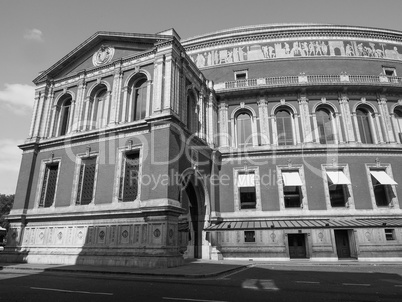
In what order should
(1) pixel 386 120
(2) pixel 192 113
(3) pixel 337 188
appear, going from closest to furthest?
(2) pixel 192 113 < (3) pixel 337 188 < (1) pixel 386 120

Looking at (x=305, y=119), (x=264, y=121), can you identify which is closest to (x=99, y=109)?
(x=264, y=121)

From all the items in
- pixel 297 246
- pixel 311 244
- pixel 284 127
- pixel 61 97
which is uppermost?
pixel 61 97

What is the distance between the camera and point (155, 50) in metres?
20.4

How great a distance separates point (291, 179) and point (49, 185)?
2010 cm

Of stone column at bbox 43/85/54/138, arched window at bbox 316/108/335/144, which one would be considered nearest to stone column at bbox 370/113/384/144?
arched window at bbox 316/108/335/144

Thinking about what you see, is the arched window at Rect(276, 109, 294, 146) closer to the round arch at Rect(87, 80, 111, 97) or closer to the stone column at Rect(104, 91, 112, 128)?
the stone column at Rect(104, 91, 112, 128)

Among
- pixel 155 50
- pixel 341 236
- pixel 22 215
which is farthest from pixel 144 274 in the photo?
pixel 341 236

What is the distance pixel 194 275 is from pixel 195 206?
1118cm

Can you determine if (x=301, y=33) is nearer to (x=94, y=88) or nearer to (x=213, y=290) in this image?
(x=94, y=88)

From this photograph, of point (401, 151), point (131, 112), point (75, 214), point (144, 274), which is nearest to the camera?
point (144, 274)

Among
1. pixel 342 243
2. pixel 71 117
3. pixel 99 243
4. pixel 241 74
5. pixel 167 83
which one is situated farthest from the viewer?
pixel 241 74

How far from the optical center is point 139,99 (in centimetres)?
2131

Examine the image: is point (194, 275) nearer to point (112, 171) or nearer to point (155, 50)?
point (112, 171)

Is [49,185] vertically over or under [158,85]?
under
